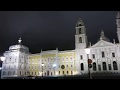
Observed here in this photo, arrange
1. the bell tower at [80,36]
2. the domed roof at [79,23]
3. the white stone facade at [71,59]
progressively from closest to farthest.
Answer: the white stone facade at [71,59] < the bell tower at [80,36] < the domed roof at [79,23]

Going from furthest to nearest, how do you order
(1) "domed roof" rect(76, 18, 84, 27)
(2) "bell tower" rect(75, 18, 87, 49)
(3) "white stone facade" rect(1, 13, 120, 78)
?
(1) "domed roof" rect(76, 18, 84, 27) < (2) "bell tower" rect(75, 18, 87, 49) < (3) "white stone facade" rect(1, 13, 120, 78)

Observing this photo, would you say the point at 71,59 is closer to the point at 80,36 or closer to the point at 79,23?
the point at 80,36

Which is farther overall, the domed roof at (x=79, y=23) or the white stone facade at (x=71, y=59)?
the domed roof at (x=79, y=23)

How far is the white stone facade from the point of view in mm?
39500

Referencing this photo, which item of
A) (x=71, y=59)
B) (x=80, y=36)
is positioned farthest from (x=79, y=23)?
(x=71, y=59)

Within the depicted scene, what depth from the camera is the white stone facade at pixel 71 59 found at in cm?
3950

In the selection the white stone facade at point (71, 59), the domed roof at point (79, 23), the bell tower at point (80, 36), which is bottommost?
the white stone facade at point (71, 59)

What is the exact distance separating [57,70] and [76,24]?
57.6 ft

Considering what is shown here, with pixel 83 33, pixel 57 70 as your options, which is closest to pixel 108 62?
pixel 83 33

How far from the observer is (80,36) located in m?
45.8

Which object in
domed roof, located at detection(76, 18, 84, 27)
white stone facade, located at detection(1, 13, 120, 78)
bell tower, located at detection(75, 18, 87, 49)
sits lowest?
white stone facade, located at detection(1, 13, 120, 78)

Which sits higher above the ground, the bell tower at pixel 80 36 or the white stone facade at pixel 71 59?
the bell tower at pixel 80 36
